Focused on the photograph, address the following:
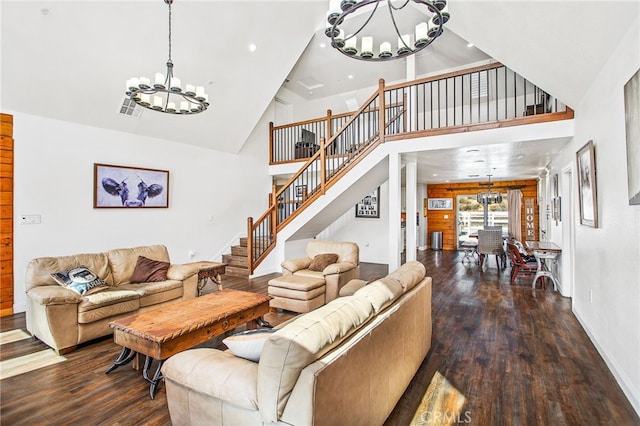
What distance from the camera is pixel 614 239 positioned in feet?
8.74

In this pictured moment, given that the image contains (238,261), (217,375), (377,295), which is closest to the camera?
(217,375)

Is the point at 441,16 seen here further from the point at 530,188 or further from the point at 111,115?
the point at 530,188

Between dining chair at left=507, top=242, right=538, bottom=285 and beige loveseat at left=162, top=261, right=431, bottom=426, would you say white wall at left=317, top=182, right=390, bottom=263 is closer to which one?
dining chair at left=507, top=242, right=538, bottom=285

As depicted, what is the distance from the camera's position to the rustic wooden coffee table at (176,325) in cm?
238

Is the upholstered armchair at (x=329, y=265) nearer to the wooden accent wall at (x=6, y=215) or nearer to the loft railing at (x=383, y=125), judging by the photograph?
the loft railing at (x=383, y=125)

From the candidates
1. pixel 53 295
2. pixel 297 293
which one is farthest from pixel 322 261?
pixel 53 295

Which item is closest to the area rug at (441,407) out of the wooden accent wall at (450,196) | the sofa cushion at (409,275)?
the sofa cushion at (409,275)

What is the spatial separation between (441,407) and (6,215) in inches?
219

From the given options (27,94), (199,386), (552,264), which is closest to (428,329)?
(199,386)

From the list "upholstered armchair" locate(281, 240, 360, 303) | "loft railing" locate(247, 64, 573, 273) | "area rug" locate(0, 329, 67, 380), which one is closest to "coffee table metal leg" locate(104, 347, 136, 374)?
"area rug" locate(0, 329, 67, 380)

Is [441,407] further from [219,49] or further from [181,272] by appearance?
[219,49]

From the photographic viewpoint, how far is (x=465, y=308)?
4.50m

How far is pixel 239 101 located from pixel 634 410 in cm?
683

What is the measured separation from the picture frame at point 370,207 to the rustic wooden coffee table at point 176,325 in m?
5.68
